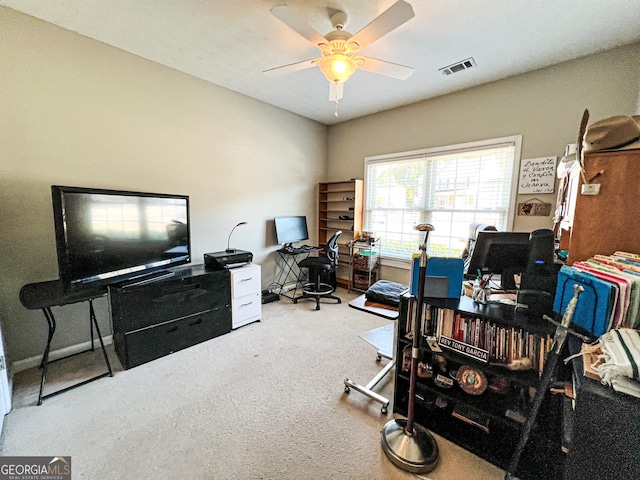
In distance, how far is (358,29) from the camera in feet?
6.89

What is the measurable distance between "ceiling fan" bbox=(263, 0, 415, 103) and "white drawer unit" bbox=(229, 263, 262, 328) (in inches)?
77.0

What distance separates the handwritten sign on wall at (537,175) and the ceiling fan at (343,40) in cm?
175

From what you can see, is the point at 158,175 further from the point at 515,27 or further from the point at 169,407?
the point at 515,27

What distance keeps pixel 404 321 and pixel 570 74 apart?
292cm

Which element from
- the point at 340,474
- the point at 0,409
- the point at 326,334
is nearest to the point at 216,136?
the point at 326,334

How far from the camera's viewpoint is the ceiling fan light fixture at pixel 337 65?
73.9 inches

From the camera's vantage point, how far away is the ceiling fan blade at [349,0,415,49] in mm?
1392

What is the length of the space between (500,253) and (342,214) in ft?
10.0

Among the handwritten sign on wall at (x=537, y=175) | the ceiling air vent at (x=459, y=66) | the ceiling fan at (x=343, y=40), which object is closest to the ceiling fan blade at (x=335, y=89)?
the ceiling fan at (x=343, y=40)

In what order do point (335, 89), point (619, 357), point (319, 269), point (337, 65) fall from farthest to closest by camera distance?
1. point (319, 269)
2. point (335, 89)
3. point (337, 65)
4. point (619, 357)

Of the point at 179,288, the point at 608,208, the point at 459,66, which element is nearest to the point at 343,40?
the point at 459,66

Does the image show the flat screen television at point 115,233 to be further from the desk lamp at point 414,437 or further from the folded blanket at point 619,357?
the folded blanket at point 619,357

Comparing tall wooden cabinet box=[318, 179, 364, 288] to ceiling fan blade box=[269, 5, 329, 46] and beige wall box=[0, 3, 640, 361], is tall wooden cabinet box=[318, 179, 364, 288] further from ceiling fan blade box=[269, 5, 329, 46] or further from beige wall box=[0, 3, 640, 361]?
ceiling fan blade box=[269, 5, 329, 46]

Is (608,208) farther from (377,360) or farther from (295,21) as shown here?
(295,21)
